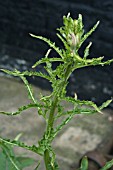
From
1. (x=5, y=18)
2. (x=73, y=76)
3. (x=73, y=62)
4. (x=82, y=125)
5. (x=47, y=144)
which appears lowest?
(x=47, y=144)

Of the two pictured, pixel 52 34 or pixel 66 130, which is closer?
pixel 66 130

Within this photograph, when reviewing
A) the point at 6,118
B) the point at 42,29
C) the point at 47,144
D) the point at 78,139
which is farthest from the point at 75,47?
the point at 42,29

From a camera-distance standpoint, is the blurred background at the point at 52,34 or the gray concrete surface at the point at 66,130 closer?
the gray concrete surface at the point at 66,130

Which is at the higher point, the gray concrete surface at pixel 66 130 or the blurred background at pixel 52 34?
the blurred background at pixel 52 34

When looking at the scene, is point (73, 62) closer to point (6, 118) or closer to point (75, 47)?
point (75, 47)

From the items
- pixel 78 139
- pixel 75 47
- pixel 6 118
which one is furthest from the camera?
pixel 6 118
